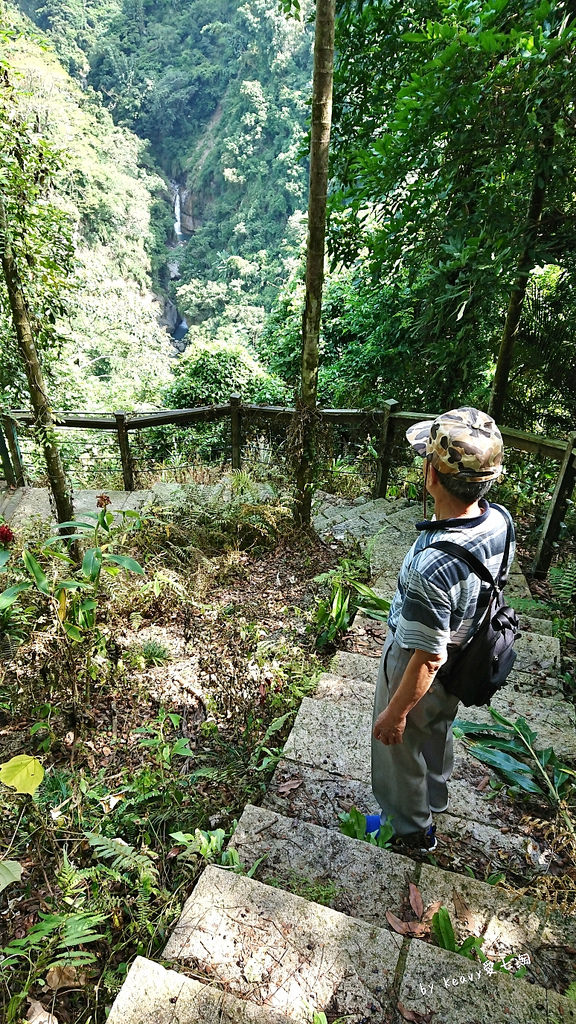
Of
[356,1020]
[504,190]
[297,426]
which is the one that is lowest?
[356,1020]

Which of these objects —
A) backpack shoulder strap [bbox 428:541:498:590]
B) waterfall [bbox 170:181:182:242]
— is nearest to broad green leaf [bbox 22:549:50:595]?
backpack shoulder strap [bbox 428:541:498:590]

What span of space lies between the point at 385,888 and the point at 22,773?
1.15m

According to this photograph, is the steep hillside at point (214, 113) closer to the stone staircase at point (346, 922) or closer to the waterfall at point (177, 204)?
the waterfall at point (177, 204)

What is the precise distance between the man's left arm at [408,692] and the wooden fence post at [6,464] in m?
5.46

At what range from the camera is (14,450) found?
19.0 feet

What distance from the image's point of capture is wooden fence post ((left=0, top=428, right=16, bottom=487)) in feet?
18.8

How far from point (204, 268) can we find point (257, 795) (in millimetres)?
37297

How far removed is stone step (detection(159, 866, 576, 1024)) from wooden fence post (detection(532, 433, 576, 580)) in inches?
103

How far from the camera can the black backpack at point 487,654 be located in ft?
5.08

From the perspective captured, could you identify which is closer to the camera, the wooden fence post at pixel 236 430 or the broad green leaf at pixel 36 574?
the broad green leaf at pixel 36 574

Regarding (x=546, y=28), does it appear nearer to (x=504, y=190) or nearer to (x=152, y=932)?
(x=504, y=190)

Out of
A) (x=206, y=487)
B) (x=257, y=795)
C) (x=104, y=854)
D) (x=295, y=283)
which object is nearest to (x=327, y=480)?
(x=206, y=487)

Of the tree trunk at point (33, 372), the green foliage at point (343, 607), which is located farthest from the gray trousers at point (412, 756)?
the tree trunk at point (33, 372)

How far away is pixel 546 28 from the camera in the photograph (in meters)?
3.15
